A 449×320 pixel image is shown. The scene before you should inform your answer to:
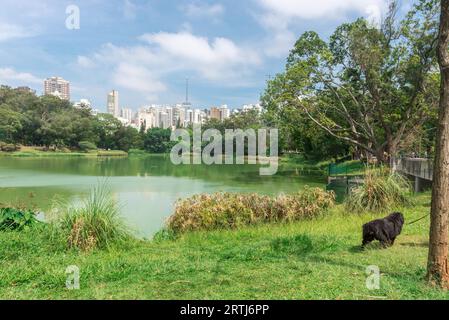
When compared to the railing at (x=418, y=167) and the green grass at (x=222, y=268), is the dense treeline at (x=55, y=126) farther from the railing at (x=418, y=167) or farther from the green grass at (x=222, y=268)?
the green grass at (x=222, y=268)

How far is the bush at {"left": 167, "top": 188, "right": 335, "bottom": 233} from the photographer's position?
6285 millimetres

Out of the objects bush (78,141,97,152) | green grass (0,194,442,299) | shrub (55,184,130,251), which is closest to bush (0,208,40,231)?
green grass (0,194,442,299)

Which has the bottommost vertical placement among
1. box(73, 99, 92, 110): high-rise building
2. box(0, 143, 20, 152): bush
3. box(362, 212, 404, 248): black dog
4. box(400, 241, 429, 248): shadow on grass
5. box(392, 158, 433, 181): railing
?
box(400, 241, 429, 248): shadow on grass

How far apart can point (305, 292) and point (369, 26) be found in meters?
12.2

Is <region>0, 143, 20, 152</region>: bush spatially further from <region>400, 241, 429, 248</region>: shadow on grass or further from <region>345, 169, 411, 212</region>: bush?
<region>400, 241, 429, 248</region>: shadow on grass

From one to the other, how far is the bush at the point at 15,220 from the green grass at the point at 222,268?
0.33 meters

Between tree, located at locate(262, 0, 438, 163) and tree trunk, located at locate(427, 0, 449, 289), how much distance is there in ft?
31.5

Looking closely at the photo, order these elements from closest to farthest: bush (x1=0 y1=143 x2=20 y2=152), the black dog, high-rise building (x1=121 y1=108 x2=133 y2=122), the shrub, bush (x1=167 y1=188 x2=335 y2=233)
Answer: the black dog
the shrub
bush (x1=167 y1=188 x2=335 y2=233)
bush (x1=0 y1=143 x2=20 y2=152)
high-rise building (x1=121 y1=108 x2=133 y2=122)

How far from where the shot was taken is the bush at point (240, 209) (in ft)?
20.6

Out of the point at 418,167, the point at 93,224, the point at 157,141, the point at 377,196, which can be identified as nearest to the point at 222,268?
the point at 93,224

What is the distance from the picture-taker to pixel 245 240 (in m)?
5.20

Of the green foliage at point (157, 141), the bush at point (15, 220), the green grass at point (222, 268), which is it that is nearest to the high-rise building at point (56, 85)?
the green foliage at point (157, 141)

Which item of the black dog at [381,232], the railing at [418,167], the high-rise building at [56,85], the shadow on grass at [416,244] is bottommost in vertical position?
the shadow on grass at [416,244]

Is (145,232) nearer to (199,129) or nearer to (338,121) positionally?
(338,121)
